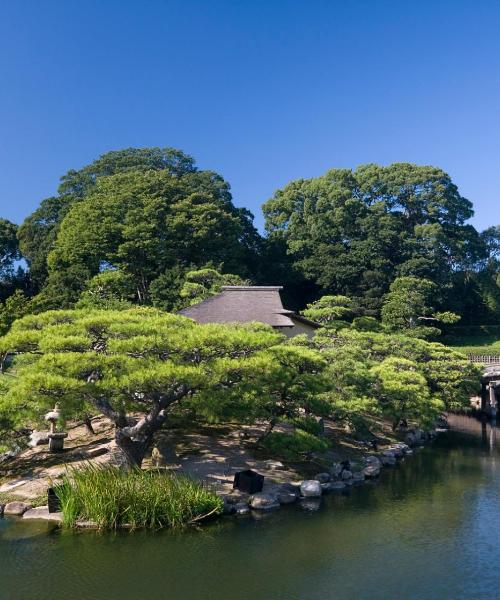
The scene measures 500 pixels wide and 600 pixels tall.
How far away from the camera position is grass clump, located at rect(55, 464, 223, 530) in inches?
415

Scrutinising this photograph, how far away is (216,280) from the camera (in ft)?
A: 102

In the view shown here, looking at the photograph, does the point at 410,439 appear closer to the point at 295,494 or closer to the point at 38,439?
the point at 295,494

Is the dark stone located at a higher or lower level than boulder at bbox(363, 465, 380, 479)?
higher

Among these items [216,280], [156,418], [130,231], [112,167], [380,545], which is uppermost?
[112,167]

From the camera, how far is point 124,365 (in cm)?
1123

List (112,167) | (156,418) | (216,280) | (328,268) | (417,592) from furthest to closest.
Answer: (112,167), (328,268), (216,280), (156,418), (417,592)

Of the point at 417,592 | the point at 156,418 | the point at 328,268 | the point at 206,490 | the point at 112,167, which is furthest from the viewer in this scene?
the point at 112,167

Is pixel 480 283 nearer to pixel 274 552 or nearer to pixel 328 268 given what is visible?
pixel 328 268

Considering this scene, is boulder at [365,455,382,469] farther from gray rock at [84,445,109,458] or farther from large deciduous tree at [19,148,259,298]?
large deciduous tree at [19,148,259,298]

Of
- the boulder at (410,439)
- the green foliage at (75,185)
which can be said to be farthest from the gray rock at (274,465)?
the green foliage at (75,185)

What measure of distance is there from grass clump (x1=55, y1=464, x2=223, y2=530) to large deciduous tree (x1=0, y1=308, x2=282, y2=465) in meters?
1.62

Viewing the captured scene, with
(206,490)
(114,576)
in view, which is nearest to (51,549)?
(114,576)

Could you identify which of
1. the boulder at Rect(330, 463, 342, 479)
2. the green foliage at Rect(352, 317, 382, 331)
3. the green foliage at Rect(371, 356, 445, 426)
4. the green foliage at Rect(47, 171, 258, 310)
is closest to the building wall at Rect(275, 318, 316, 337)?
the green foliage at Rect(352, 317, 382, 331)

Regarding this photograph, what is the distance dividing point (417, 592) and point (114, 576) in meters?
4.84
